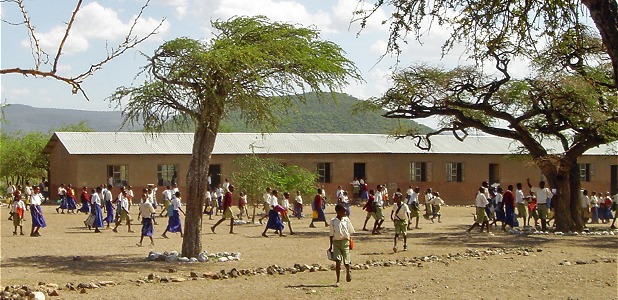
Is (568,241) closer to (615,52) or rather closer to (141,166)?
(615,52)

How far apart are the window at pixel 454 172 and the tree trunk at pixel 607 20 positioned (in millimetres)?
43604

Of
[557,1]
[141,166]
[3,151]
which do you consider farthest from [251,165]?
[557,1]

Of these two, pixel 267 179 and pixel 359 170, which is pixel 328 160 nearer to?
pixel 359 170

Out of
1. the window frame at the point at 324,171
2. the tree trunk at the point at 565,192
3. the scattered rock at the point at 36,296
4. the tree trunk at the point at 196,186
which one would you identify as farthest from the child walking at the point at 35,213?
the window frame at the point at 324,171

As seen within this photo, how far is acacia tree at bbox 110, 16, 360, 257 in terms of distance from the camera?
17812 millimetres

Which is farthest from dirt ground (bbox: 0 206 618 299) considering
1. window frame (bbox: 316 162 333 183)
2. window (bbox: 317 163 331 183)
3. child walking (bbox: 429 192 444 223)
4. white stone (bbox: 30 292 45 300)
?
window (bbox: 317 163 331 183)

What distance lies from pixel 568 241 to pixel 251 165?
17.3m

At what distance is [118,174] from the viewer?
44.1m

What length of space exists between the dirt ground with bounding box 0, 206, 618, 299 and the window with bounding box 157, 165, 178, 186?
1699 cm

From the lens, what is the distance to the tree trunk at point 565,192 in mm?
26562

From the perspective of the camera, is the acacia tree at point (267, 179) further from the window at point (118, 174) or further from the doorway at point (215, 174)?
the window at point (118, 174)

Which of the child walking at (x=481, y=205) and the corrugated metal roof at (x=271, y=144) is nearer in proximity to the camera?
the child walking at (x=481, y=205)

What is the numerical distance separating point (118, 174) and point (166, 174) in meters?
2.71

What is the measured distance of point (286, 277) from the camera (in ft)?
52.6
